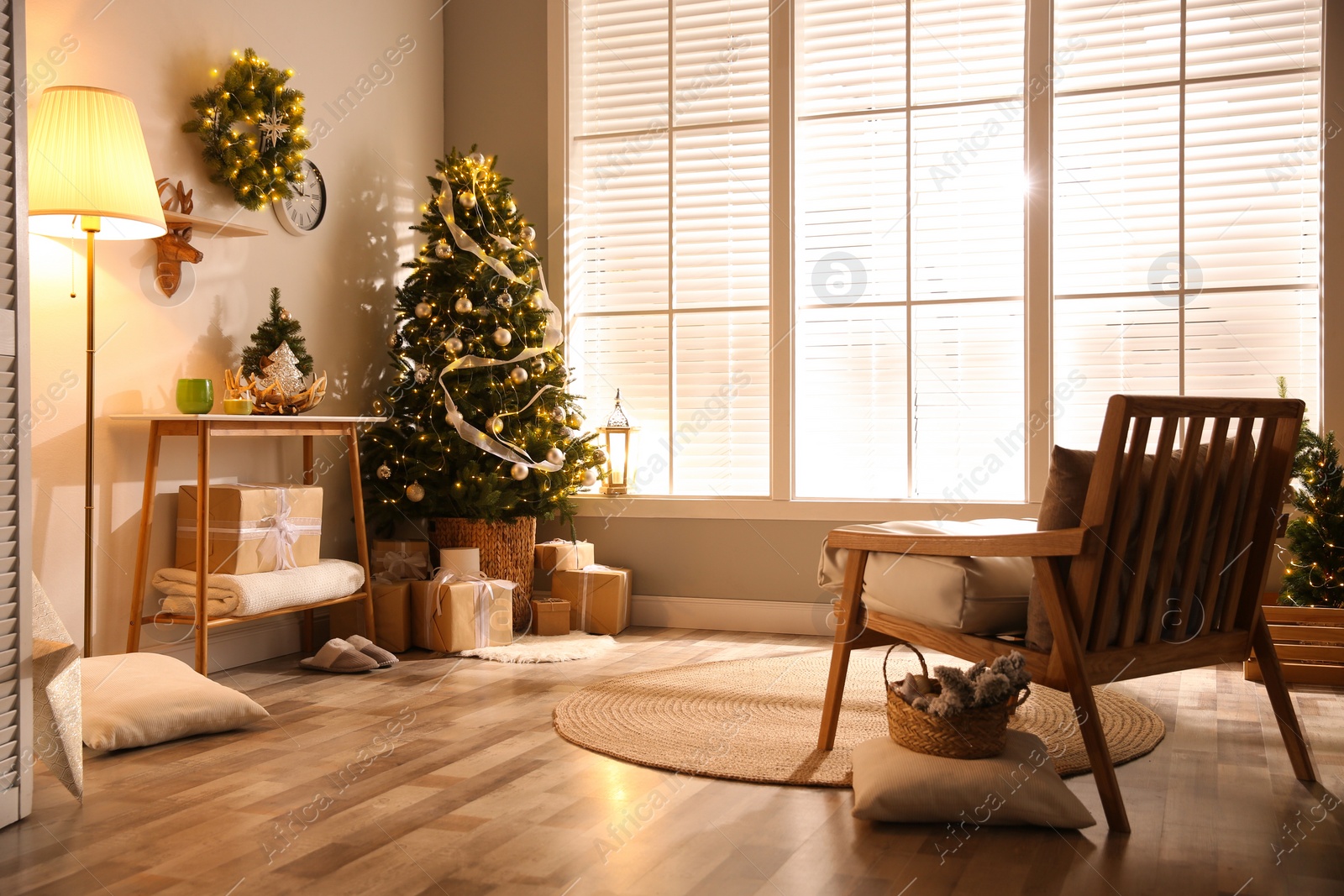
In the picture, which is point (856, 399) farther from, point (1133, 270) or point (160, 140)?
point (160, 140)

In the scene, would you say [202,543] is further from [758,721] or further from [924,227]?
[924,227]

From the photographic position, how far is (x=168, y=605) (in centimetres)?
333

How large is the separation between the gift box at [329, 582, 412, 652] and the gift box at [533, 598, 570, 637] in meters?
0.56

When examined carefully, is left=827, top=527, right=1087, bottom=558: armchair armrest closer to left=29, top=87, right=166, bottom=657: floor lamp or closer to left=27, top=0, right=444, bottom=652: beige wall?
left=29, top=87, right=166, bottom=657: floor lamp

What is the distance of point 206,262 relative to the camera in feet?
12.1

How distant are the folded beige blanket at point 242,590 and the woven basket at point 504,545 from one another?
0.79m

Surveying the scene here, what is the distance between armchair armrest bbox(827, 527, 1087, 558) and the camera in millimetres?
2092

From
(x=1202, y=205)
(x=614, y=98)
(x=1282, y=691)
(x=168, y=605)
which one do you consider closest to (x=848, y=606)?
(x=1282, y=691)

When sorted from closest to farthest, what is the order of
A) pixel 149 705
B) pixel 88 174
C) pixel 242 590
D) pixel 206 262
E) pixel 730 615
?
pixel 149 705, pixel 88 174, pixel 242 590, pixel 206 262, pixel 730 615

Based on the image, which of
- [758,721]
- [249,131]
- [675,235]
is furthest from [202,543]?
[675,235]

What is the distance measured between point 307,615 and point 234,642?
32 centimetres

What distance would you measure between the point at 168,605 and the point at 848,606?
213 cm

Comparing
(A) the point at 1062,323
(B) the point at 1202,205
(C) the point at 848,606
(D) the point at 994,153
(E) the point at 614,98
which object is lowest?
(C) the point at 848,606

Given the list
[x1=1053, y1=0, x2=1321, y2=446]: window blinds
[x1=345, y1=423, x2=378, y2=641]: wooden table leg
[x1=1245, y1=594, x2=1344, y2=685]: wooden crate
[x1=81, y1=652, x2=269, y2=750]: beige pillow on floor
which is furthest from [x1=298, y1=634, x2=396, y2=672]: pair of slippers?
[x1=1245, y1=594, x2=1344, y2=685]: wooden crate
